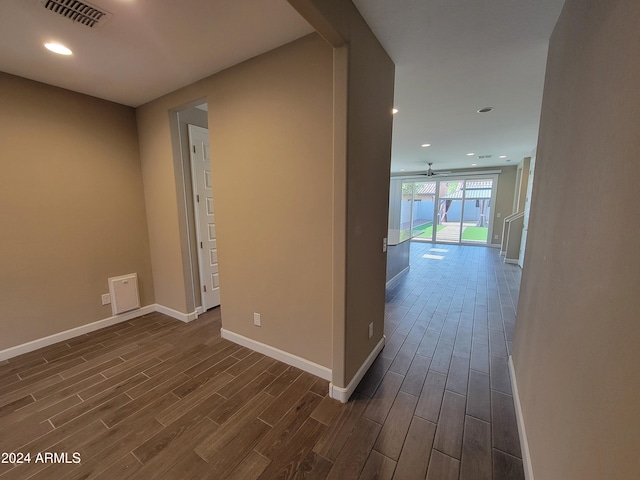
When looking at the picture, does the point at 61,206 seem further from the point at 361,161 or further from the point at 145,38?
the point at 361,161

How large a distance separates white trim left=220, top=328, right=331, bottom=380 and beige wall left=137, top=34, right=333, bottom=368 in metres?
0.05

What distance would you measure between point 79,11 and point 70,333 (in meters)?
2.97

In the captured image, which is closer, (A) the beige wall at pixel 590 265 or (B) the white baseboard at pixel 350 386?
(A) the beige wall at pixel 590 265

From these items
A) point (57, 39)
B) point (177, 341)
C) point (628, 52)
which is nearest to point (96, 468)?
point (177, 341)

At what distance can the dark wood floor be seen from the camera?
1444mm

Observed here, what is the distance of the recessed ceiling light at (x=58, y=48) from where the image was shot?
6.12 feet

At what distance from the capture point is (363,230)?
76.5 inches

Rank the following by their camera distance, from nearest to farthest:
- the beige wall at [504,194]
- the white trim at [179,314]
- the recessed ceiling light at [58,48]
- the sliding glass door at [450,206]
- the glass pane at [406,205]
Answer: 1. the recessed ceiling light at [58,48]
2. the white trim at [179,314]
3. the beige wall at [504,194]
4. the sliding glass door at [450,206]
5. the glass pane at [406,205]

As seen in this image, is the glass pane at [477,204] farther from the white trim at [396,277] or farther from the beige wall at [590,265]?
the beige wall at [590,265]

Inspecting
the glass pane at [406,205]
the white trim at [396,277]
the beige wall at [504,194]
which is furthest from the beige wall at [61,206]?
the beige wall at [504,194]

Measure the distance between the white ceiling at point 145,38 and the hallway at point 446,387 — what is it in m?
2.70

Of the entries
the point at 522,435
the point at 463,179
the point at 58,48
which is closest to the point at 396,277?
the point at 522,435

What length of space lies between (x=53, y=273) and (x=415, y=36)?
3915 mm

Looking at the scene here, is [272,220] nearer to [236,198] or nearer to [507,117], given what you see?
[236,198]
